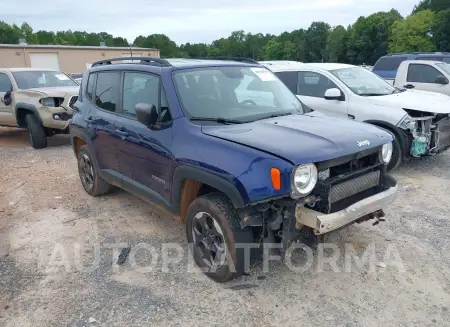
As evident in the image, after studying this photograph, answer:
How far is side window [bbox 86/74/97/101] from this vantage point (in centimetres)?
507

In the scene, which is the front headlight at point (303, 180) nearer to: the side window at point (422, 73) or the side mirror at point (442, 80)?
the side mirror at point (442, 80)

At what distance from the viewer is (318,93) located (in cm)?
724

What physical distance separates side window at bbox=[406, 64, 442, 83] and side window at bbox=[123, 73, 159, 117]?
8271 mm

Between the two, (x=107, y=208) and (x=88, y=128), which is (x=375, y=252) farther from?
(x=88, y=128)

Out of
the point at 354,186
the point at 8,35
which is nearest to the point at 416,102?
the point at 354,186

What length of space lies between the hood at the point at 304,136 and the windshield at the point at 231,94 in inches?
9.8

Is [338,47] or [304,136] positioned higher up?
[338,47]

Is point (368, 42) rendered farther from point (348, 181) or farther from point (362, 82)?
point (348, 181)

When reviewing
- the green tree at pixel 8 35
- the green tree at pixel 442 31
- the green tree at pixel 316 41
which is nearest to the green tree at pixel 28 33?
the green tree at pixel 8 35

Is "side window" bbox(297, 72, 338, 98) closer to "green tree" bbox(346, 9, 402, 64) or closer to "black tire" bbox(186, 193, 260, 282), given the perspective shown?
"black tire" bbox(186, 193, 260, 282)

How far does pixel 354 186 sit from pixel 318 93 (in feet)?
13.8

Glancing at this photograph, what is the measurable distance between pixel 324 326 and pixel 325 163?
1190 millimetres

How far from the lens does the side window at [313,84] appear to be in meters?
7.11

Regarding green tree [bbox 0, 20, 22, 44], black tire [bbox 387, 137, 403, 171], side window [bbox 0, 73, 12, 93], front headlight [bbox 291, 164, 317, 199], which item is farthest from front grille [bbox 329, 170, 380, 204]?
green tree [bbox 0, 20, 22, 44]
